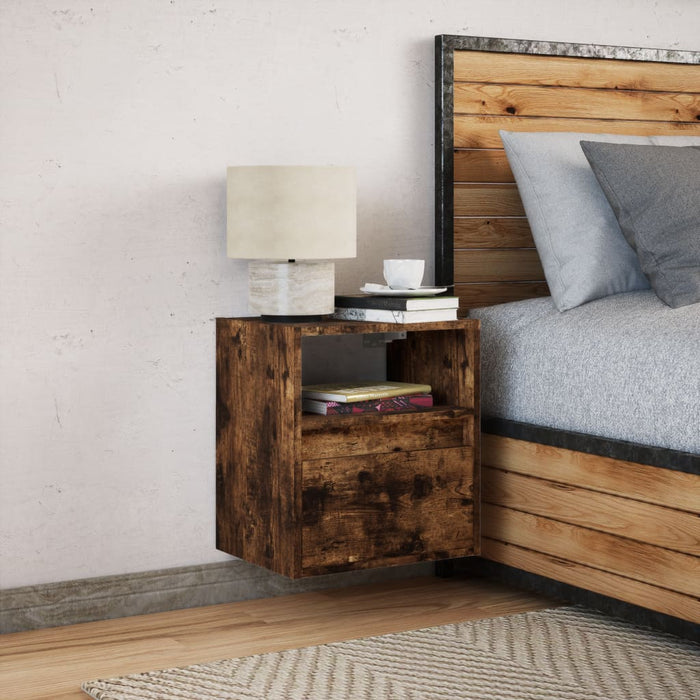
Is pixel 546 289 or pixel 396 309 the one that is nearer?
pixel 396 309

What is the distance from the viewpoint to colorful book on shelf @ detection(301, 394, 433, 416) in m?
2.34

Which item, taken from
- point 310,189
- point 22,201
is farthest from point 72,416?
point 310,189

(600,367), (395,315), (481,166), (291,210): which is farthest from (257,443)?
(481,166)

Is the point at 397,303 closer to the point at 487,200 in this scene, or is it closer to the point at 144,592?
the point at 487,200

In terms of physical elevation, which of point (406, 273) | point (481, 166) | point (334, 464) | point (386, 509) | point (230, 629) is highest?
point (481, 166)

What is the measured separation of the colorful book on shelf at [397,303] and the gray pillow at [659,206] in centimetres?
45

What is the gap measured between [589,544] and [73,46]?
1.57 metres

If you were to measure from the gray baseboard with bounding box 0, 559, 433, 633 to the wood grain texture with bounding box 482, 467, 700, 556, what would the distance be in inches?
18.4

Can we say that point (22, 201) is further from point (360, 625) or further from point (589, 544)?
point (589, 544)

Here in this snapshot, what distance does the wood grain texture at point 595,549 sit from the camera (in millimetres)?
2115

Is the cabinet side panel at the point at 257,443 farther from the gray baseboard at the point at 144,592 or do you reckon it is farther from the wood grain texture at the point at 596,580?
the wood grain texture at the point at 596,580

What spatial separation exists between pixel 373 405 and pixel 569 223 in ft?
2.18

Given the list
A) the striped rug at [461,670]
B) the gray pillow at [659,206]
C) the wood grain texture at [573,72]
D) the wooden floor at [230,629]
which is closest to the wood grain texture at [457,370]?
the wooden floor at [230,629]

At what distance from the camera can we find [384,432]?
2.35 metres
